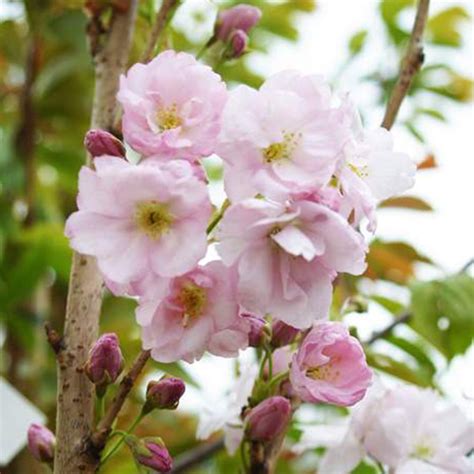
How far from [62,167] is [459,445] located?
78 centimetres

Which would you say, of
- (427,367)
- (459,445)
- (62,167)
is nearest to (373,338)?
(427,367)

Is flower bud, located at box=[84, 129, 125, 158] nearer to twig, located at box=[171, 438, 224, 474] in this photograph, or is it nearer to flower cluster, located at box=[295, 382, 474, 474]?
flower cluster, located at box=[295, 382, 474, 474]

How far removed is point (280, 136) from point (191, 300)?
9 cm

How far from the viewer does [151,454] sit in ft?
1.66

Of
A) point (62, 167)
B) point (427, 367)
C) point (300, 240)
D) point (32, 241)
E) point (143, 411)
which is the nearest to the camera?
point (300, 240)

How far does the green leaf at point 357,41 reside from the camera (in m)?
1.25

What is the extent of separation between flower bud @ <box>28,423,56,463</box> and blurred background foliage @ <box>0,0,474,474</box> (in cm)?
24

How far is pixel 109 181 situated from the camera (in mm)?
463

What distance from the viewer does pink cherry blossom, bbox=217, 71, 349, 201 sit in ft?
1.51

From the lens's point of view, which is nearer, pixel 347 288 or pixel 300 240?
pixel 300 240

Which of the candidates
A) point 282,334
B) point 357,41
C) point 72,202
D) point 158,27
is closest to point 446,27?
point 357,41

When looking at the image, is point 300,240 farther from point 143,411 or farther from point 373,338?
point 373,338

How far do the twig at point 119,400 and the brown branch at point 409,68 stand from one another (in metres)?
0.26

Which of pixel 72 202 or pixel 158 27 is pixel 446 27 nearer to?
pixel 72 202
